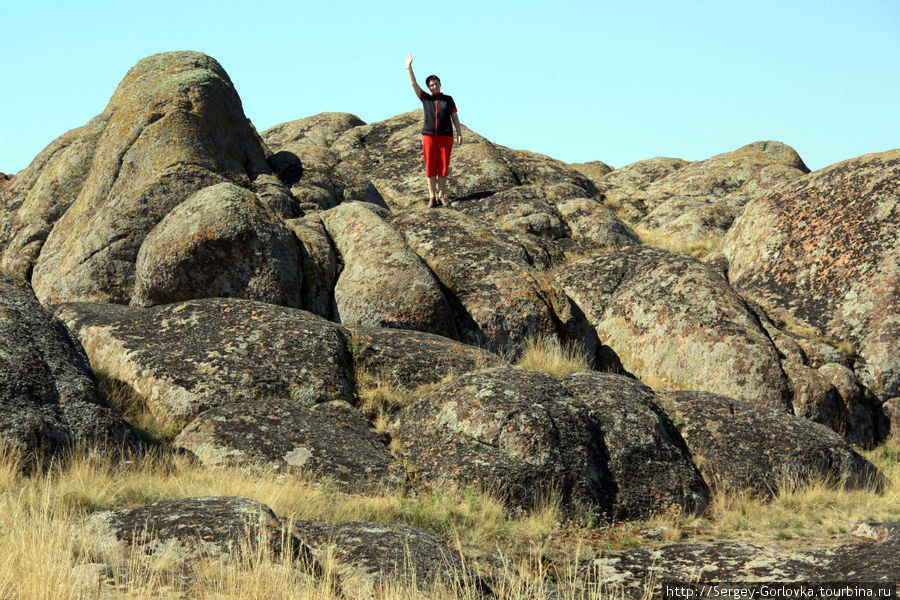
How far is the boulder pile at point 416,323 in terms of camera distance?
32.5 ft

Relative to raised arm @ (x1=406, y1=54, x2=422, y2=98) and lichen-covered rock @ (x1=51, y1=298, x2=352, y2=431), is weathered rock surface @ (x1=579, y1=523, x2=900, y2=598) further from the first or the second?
raised arm @ (x1=406, y1=54, x2=422, y2=98)

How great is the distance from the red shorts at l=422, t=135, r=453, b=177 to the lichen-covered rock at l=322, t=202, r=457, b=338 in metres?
3.58

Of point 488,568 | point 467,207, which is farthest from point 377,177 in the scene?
point 488,568

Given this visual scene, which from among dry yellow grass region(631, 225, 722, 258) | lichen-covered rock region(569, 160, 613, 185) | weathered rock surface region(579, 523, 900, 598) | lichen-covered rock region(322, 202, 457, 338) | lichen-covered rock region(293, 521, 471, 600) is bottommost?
weathered rock surface region(579, 523, 900, 598)

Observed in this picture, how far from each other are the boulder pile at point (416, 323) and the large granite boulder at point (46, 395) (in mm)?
34

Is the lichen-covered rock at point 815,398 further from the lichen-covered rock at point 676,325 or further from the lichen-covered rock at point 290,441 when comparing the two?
the lichen-covered rock at point 290,441

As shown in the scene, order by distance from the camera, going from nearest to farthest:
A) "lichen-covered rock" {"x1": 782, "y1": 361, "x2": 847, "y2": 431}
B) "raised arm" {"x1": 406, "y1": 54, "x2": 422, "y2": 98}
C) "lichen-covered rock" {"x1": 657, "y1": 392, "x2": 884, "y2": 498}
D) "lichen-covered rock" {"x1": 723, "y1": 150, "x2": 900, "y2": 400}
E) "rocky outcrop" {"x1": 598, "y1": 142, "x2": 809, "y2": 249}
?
"lichen-covered rock" {"x1": 657, "y1": 392, "x2": 884, "y2": 498}, "lichen-covered rock" {"x1": 782, "y1": 361, "x2": 847, "y2": 431}, "lichen-covered rock" {"x1": 723, "y1": 150, "x2": 900, "y2": 400}, "raised arm" {"x1": 406, "y1": 54, "x2": 422, "y2": 98}, "rocky outcrop" {"x1": 598, "y1": 142, "x2": 809, "y2": 249}

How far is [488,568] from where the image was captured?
309 inches

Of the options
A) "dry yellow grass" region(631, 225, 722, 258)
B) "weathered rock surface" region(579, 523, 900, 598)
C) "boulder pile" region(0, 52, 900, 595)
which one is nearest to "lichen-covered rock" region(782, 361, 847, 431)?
"boulder pile" region(0, 52, 900, 595)

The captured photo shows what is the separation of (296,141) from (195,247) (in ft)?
51.7

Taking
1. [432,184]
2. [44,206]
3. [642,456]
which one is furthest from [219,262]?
[642,456]

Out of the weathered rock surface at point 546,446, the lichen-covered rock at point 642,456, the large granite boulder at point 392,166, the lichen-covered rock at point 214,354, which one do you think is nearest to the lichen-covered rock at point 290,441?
→ the lichen-covered rock at point 214,354

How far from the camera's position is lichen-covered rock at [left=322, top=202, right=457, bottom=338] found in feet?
48.1

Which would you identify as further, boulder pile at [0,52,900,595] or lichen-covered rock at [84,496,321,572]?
boulder pile at [0,52,900,595]
